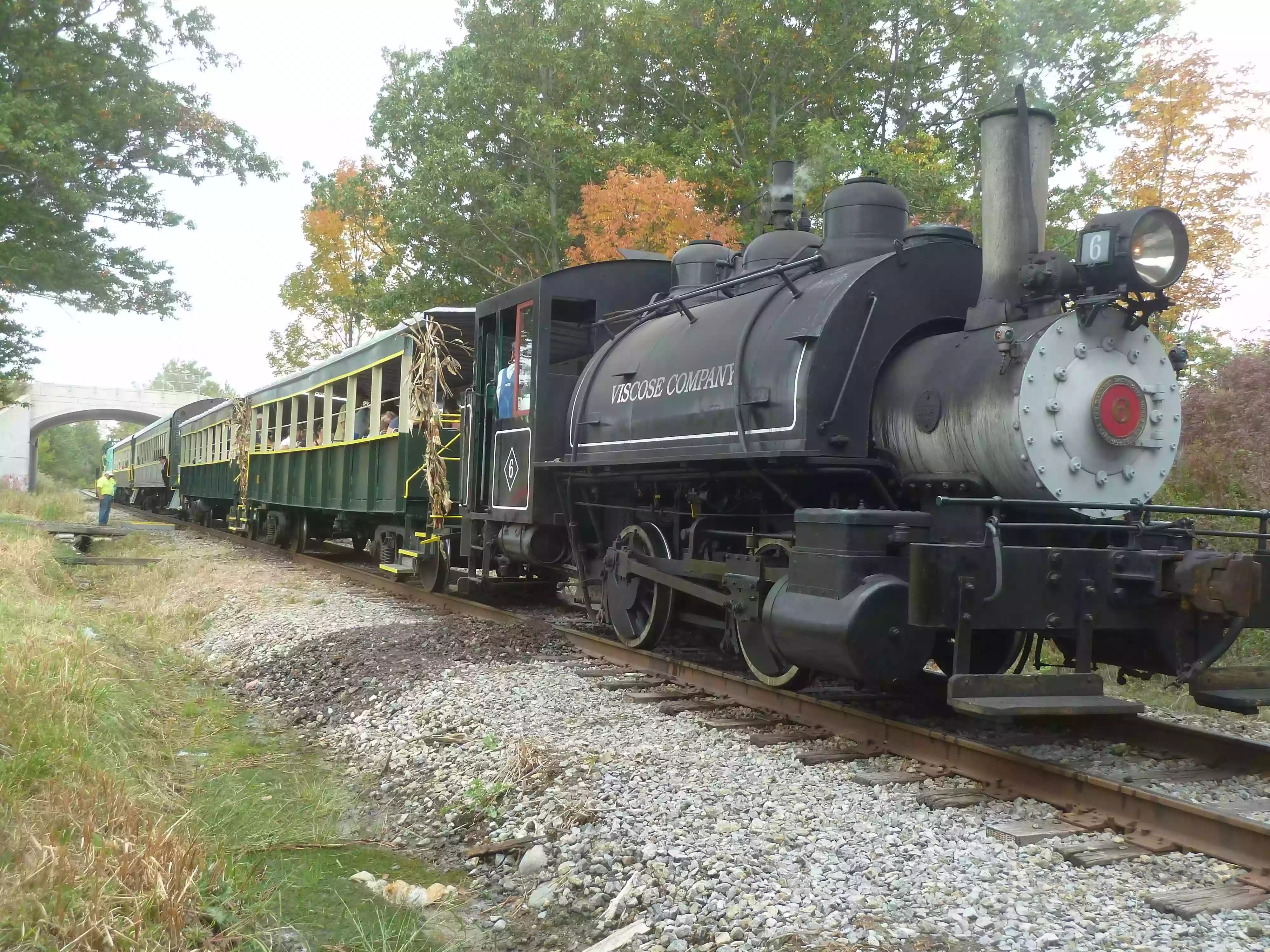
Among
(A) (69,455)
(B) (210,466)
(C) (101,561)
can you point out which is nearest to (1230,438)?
(C) (101,561)

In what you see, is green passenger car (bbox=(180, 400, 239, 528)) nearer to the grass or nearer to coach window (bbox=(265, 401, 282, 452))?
coach window (bbox=(265, 401, 282, 452))

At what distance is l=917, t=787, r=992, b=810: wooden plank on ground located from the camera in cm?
399

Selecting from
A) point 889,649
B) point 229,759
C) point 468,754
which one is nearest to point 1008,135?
point 889,649

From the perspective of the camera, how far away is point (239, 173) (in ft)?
58.8

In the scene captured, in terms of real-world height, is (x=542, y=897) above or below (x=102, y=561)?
below

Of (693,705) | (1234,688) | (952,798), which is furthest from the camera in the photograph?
(693,705)

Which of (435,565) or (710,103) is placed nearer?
(435,565)

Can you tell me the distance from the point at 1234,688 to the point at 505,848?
3.41 metres

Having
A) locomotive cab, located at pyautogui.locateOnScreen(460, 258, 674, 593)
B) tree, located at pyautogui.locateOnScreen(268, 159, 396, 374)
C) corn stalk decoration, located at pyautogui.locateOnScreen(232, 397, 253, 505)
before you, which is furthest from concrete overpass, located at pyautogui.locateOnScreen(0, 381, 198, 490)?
locomotive cab, located at pyautogui.locateOnScreen(460, 258, 674, 593)

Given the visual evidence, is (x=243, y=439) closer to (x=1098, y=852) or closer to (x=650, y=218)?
(x=650, y=218)

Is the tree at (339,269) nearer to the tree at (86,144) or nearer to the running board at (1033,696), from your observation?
the tree at (86,144)

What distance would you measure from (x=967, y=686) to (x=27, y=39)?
17243mm

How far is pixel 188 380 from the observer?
10662 cm

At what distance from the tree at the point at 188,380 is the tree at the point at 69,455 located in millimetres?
8420
